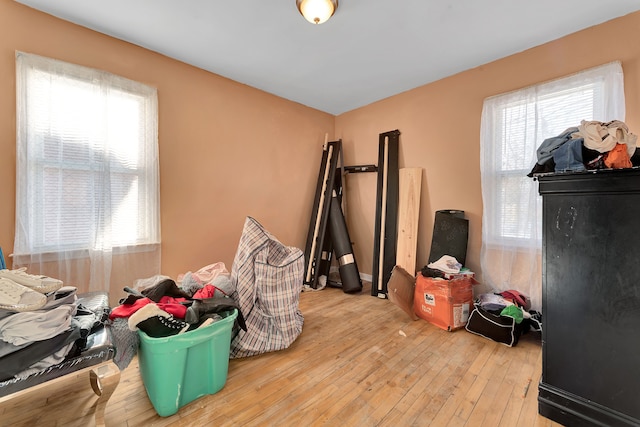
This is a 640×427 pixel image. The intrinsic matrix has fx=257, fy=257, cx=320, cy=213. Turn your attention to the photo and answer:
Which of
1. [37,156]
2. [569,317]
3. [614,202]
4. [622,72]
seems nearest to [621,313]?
[569,317]

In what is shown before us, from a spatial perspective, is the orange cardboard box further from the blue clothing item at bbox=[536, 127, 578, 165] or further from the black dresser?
the blue clothing item at bbox=[536, 127, 578, 165]

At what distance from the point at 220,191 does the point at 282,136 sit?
3.82 feet

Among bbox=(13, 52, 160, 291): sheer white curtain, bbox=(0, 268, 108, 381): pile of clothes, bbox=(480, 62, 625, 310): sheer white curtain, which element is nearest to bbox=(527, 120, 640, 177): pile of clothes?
bbox=(480, 62, 625, 310): sheer white curtain

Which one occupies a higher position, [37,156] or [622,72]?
[622,72]

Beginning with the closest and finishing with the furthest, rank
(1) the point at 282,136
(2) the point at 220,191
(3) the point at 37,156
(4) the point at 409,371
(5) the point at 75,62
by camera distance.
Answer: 1. (4) the point at 409,371
2. (3) the point at 37,156
3. (5) the point at 75,62
4. (2) the point at 220,191
5. (1) the point at 282,136

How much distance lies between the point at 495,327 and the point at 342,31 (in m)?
2.76

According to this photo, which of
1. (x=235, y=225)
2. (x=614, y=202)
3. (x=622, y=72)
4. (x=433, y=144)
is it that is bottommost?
(x=235, y=225)

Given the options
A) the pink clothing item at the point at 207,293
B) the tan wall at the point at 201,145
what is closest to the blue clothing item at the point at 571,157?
the pink clothing item at the point at 207,293

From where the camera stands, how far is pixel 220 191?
2977 millimetres

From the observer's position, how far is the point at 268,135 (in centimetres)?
Result: 338

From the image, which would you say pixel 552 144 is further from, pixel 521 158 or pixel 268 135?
pixel 268 135

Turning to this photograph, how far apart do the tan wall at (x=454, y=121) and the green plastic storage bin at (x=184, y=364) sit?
8.08 ft

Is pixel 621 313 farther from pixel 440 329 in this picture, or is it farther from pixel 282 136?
pixel 282 136

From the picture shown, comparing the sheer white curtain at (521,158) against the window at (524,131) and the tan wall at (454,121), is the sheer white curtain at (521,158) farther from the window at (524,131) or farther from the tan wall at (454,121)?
the tan wall at (454,121)
